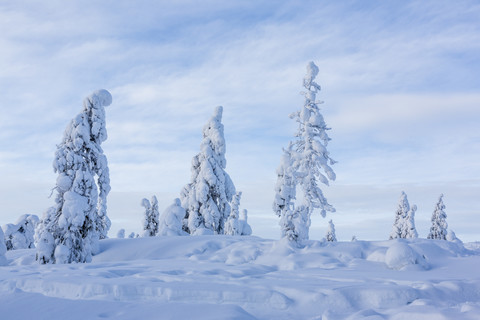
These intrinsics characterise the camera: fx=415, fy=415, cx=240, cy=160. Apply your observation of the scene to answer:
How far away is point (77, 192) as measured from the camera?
1902 cm

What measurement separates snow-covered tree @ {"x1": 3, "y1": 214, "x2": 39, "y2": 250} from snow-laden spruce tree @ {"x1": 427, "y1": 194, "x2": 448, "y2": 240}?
41106mm

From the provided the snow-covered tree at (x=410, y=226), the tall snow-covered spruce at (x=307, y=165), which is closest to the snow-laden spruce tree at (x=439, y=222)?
the snow-covered tree at (x=410, y=226)

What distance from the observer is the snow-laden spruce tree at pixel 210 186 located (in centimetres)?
3077

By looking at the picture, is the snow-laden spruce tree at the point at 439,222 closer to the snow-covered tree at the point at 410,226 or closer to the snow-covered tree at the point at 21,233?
the snow-covered tree at the point at 410,226

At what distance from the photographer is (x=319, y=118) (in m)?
29.1

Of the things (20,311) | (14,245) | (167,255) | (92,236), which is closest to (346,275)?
(20,311)

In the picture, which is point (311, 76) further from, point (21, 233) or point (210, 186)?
point (21, 233)

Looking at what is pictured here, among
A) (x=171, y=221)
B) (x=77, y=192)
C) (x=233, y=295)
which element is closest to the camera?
(x=233, y=295)

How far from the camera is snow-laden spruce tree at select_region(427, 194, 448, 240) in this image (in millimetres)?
47000

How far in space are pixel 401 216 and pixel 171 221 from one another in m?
30.0

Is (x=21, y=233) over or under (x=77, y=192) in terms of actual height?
under

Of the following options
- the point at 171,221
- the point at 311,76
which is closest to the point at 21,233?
the point at 171,221

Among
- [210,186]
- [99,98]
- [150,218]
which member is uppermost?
[99,98]

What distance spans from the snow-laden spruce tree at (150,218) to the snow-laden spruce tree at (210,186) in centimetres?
423
